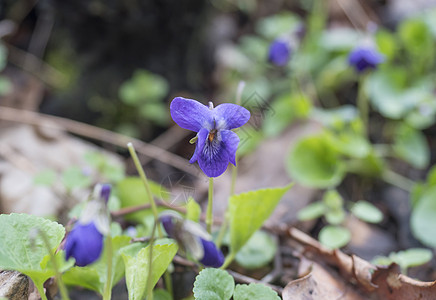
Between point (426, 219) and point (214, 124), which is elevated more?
point (214, 124)

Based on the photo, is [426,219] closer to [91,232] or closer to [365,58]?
[365,58]

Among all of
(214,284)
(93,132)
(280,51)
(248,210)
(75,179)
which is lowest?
(93,132)

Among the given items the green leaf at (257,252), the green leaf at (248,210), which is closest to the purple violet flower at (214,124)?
the green leaf at (248,210)

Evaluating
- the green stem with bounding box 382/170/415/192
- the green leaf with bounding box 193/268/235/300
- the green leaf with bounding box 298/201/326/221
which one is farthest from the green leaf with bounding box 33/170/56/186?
the green stem with bounding box 382/170/415/192

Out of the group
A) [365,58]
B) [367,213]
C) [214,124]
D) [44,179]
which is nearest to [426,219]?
[367,213]

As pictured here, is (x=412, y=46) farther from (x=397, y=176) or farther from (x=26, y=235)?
(x=26, y=235)

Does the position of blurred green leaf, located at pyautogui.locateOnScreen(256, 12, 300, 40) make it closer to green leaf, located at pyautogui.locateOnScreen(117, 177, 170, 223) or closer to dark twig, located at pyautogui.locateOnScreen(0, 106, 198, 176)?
dark twig, located at pyautogui.locateOnScreen(0, 106, 198, 176)

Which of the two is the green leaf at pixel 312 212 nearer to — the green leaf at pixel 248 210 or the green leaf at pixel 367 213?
the green leaf at pixel 367 213
